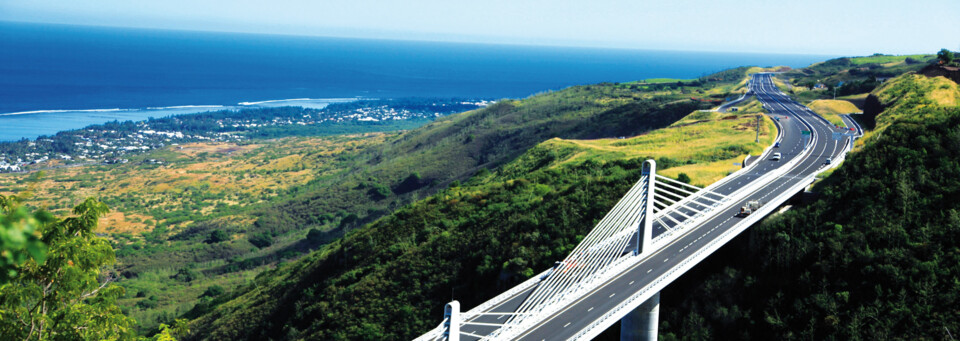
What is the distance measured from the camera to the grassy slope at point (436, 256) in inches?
1465

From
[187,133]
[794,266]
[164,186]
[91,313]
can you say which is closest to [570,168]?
[794,266]

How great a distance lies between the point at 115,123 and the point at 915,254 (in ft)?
651

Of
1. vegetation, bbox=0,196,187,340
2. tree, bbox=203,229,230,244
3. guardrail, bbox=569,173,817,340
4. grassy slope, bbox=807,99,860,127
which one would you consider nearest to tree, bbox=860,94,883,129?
grassy slope, bbox=807,99,860,127

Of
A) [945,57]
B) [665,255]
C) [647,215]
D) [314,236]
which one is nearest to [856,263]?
[665,255]

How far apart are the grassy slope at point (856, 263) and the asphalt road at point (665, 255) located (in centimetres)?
243

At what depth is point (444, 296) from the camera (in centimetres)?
3762

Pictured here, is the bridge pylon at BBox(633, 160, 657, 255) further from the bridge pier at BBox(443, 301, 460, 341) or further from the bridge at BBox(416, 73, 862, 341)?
the bridge pier at BBox(443, 301, 460, 341)

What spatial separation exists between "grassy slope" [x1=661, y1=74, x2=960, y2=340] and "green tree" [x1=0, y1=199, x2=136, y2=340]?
25.3 meters

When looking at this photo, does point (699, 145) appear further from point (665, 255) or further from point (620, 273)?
point (620, 273)

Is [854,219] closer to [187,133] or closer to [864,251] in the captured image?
[864,251]

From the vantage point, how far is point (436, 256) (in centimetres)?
4191

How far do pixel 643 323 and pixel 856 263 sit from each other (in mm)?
9939

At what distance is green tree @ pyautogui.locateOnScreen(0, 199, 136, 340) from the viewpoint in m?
9.62

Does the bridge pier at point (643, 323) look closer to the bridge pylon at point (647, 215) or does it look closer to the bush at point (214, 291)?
the bridge pylon at point (647, 215)
